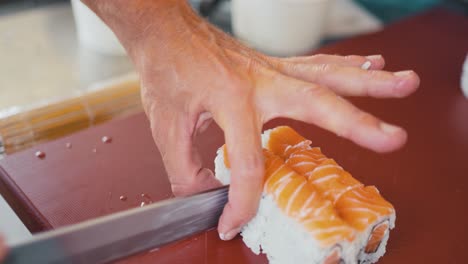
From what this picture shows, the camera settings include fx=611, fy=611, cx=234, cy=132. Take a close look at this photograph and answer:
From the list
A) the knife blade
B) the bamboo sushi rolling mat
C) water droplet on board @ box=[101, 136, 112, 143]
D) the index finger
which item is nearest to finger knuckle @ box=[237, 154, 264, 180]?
the index finger

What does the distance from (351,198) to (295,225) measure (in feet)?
0.34

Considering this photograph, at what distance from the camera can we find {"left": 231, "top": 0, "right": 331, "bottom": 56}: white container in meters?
1.56

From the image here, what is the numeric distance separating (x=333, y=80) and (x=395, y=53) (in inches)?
26.7

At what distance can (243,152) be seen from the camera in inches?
34.9

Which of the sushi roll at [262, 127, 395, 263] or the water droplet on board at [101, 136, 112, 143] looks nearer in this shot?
the sushi roll at [262, 127, 395, 263]

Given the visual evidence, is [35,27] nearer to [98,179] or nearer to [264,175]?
[98,179]

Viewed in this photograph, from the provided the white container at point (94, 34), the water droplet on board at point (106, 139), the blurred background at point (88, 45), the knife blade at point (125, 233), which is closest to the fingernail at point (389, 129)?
the knife blade at point (125, 233)

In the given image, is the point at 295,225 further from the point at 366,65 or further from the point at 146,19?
the point at 146,19

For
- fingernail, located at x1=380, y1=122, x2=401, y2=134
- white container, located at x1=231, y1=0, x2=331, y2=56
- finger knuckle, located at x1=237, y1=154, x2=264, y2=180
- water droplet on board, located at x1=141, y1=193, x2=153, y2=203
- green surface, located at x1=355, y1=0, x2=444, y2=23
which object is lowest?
green surface, located at x1=355, y1=0, x2=444, y2=23

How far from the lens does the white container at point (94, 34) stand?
5.19ft

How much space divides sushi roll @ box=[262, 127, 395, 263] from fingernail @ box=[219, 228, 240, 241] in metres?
0.14

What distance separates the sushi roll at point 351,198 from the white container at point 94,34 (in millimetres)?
743

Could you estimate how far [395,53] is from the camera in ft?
5.24

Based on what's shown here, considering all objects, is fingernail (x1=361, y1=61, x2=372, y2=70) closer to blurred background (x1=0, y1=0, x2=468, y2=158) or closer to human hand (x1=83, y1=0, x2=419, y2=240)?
human hand (x1=83, y1=0, x2=419, y2=240)
